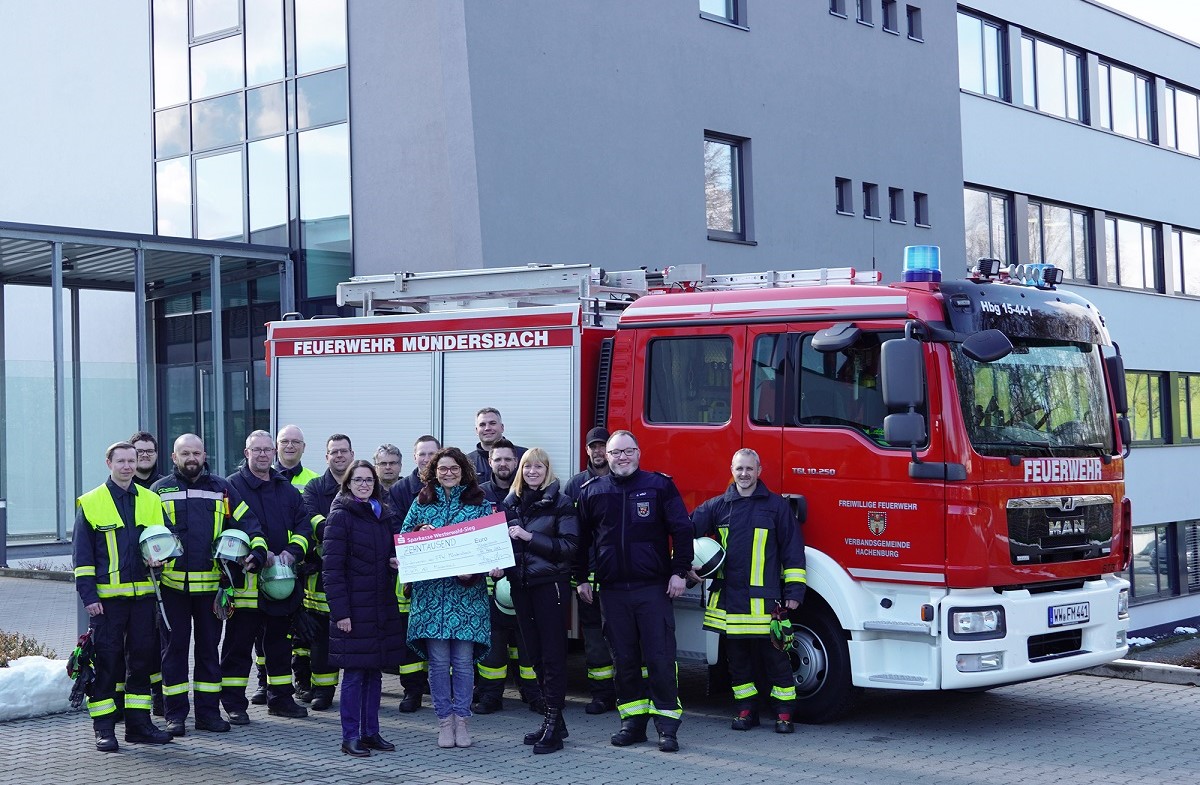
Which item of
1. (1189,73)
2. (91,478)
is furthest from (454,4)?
(1189,73)

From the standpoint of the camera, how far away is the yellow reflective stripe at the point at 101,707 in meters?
8.09

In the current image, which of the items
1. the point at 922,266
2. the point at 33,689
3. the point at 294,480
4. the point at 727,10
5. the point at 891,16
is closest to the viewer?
the point at 922,266

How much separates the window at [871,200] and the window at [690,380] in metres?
12.7

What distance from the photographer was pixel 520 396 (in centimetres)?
958

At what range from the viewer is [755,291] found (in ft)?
28.9

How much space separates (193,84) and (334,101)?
2.86m

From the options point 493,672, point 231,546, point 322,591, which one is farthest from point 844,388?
point 231,546

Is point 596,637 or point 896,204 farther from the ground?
point 896,204

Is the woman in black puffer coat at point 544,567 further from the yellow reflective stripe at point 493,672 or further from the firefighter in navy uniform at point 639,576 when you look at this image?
the yellow reflective stripe at point 493,672

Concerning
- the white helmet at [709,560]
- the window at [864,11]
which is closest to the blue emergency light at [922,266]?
the white helmet at [709,560]

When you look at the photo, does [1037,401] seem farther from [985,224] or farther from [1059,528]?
[985,224]

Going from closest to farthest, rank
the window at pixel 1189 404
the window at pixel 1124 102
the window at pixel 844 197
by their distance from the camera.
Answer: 1. the window at pixel 844 197
2. the window at pixel 1124 102
3. the window at pixel 1189 404

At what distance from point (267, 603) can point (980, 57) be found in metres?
19.1

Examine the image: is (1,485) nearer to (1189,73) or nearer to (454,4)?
(454,4)
